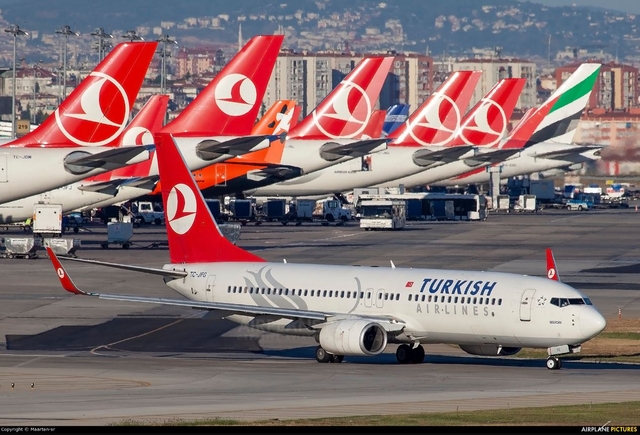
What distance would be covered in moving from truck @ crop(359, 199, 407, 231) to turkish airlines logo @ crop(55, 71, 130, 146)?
5495 centimetres

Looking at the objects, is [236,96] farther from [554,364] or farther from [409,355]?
[554,364]

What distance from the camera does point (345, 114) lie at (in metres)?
108

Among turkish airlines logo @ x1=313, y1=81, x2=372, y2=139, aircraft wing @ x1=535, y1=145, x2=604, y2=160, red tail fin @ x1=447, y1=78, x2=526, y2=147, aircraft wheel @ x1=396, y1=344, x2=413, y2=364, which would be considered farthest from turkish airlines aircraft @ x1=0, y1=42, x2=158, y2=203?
aircraft wing @ x1=535, y1=145, x2=604, y2=160

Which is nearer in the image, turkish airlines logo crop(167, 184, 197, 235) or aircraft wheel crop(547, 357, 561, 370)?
aircraft wheel crop(547, 357, 561, 370)

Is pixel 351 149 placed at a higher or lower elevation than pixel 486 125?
lower

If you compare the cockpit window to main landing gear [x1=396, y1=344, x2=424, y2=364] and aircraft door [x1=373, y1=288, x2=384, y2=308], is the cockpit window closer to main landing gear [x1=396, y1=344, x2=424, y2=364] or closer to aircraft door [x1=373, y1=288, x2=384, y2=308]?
main landing gear [x1=396, y1=344, x2=424, y2=364]

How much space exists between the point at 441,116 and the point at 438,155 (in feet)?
18.4

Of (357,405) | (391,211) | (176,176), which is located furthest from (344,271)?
(391,211)

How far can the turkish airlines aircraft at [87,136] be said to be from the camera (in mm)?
70812

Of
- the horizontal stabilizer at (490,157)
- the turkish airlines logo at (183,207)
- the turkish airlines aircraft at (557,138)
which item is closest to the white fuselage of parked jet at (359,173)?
the horizontal stabilizer at (490,157)

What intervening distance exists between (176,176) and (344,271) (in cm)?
747

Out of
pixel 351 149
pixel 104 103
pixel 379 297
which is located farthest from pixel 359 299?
pixel 351 149

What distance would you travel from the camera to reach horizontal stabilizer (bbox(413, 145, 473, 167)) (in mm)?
126375

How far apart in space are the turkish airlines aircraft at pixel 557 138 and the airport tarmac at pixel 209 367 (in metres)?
67.2
